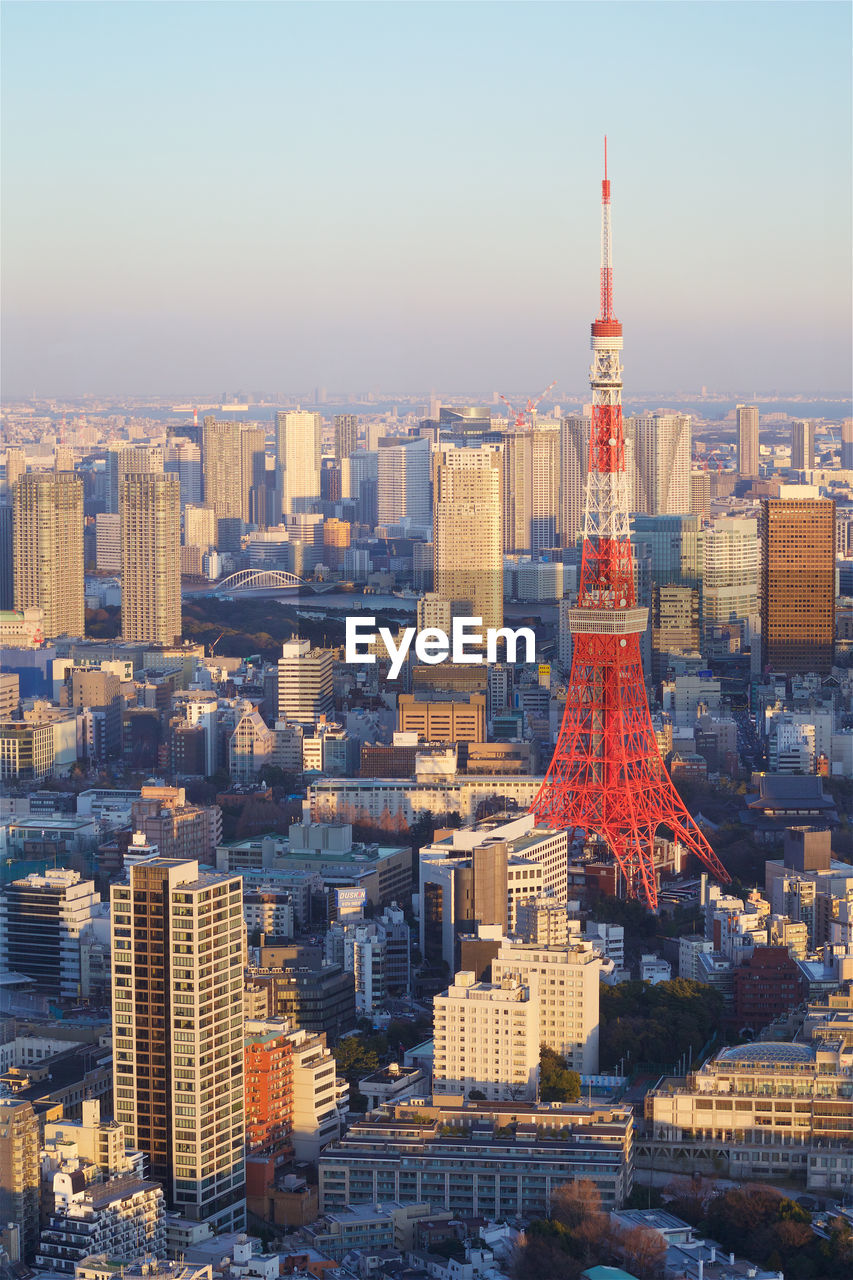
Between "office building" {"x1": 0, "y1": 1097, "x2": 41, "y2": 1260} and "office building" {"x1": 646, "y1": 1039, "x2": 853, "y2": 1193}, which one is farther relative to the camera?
"office building" {"x1": 646, "y1": 1039, "x2": 853, "y2": 1193}

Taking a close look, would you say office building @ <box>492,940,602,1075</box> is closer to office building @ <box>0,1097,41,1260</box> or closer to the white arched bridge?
office building @ <box>0,1097,41,1260</box>

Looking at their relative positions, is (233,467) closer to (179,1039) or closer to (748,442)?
(748,442)

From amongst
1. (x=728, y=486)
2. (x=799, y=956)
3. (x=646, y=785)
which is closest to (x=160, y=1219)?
(x=799, y=956)

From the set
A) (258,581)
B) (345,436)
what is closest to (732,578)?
(258,581)

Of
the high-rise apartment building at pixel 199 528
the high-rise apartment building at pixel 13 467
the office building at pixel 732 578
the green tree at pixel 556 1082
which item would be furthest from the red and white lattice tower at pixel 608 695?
the high-rise apartment building at pixel 199 528

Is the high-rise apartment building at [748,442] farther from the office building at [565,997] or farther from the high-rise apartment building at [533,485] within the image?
the office building at [565,997]

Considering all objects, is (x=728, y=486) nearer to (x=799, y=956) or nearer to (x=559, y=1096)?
(x=799, y=956)

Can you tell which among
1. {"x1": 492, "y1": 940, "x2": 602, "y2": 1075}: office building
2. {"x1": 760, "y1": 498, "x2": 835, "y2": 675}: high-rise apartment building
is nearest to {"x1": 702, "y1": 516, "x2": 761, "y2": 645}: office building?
{"x1": 760, "y1": 498, "x2": 835, "y2": 675}: high-rise apartment building
